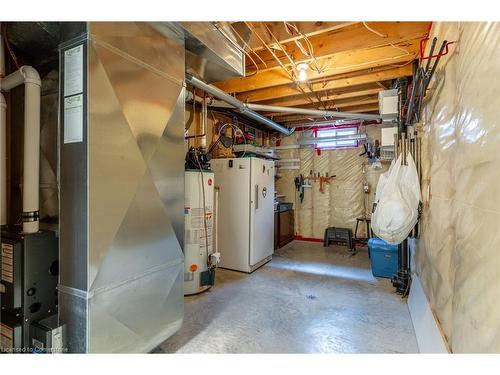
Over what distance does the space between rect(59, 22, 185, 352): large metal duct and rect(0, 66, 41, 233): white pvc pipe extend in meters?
0.27

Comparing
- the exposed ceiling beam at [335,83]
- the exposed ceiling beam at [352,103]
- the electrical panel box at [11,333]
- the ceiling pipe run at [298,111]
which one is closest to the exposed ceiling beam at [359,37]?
the exposed ceiling beam at [335,83]

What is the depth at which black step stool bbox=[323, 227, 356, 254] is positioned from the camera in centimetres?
474

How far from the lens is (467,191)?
119cm

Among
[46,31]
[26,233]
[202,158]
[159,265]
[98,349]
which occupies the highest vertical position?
[46,31]

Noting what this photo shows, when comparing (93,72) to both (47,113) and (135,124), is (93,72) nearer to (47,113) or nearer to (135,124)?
(135,124)

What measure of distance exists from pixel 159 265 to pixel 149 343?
492mm

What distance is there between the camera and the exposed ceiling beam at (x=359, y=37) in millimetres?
2135

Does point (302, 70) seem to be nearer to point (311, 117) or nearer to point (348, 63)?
point (348, 63)

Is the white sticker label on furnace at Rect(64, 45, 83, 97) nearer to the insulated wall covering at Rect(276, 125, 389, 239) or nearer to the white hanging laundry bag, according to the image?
the white hanging laundry bag

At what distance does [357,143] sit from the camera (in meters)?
4.93

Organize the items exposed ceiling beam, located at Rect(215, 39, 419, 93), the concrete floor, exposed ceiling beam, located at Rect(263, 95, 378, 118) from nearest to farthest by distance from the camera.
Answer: the concrete floor
exposed ceiling beam, located at Rect(215, 39, 419, 93)
exposed ceiling beam, located at Rect(263, 95, 378, 118)

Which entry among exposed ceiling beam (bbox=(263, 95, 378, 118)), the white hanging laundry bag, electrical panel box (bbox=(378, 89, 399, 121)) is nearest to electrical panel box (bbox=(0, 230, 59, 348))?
the white hanging laundry bag
